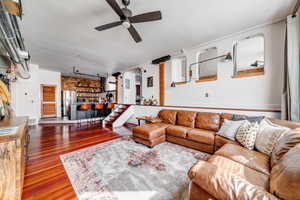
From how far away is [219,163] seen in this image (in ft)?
4.76

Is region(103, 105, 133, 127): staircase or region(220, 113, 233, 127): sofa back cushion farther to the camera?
region(103, 105, 133, 127): staircase

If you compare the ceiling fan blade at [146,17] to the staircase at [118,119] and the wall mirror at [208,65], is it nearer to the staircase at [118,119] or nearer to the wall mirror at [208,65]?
the wall mirror at [208,65]

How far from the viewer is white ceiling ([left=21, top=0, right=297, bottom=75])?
6.79 feet

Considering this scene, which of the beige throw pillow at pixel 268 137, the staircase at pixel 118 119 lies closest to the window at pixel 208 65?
the beige throw pillow at pixel 268 137

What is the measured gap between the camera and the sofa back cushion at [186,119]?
10.9 feet

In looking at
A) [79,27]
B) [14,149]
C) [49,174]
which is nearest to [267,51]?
[79,27]

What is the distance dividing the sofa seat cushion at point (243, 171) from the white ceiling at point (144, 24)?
252 centimetres

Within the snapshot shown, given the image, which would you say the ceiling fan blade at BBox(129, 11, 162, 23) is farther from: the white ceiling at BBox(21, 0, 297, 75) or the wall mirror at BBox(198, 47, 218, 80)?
the wall mirror at BBox(198, 47, 218, 80)

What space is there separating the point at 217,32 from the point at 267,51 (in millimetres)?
1195

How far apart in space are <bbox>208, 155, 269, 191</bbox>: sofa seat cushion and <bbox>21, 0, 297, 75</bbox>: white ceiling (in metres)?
2.52

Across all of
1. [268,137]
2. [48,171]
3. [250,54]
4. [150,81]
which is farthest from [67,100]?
[250,54]

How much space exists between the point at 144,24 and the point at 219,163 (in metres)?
2.89

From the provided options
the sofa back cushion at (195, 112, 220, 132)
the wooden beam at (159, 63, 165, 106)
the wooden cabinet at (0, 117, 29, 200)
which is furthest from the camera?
the wooden beam at (159, 63, 165, 106)

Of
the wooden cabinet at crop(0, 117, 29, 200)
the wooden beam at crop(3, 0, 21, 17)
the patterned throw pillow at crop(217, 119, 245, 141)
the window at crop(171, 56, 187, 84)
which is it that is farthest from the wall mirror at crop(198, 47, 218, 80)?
the wooden cabinet at crop(0, 117, 29, 200)
